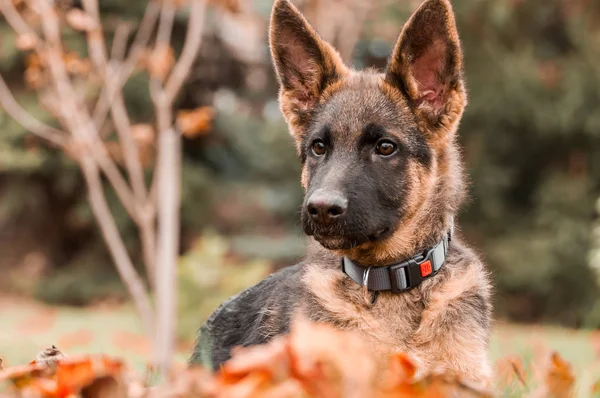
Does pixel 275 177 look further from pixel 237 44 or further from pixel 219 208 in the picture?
pixel 237 44

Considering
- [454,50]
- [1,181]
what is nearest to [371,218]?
[454,50]

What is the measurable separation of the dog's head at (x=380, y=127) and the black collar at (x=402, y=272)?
16 centimetres

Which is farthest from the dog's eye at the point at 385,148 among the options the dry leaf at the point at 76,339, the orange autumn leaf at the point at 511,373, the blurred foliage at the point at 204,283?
the dry leaf at the point at 76,339

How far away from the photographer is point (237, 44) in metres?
18.0

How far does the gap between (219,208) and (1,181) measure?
5289 millimetres

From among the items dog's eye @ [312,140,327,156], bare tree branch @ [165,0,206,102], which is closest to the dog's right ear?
dog's eye @ [312,140,327,156]

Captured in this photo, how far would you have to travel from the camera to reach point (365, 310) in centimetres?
362

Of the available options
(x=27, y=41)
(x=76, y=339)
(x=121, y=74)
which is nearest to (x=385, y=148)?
(x=27, y=41)

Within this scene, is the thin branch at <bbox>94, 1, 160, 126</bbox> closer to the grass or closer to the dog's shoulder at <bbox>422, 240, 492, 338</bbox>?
the grass

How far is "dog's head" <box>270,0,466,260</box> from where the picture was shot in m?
3.74

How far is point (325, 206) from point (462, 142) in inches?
522

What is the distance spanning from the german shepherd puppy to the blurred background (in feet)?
33.5

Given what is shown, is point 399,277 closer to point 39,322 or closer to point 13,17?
point 13,17

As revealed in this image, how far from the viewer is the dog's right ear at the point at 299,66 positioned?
436 cm
